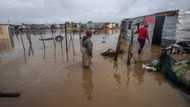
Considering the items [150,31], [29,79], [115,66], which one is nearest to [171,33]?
[150,31]

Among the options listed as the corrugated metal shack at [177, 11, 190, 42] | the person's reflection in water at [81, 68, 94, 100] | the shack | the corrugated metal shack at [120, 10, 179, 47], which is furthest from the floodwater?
the shack

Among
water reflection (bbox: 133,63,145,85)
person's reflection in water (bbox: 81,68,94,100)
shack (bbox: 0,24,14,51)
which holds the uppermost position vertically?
shack (bbox: 0,24,14,51)

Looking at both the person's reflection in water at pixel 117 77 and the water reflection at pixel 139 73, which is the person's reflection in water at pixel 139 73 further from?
the person's reflection in water at pixel 117 77

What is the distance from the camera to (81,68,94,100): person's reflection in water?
22.1 ft

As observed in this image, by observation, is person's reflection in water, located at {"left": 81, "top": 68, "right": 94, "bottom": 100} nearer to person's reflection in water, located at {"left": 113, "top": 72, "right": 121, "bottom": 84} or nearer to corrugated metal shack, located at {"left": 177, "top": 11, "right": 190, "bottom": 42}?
person's reflection in water, located at {"left": 113, "top": 72, "right": 121, "bottom": 84}

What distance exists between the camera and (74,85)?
24.8 ft

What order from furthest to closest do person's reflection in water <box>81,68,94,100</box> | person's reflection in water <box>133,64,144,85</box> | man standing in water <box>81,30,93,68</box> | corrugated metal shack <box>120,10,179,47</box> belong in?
corrugated metal shack <box>120,10,179,47</box>, man standing in water <box>81,30,93,68</box>, person's reflection in water <box>133,64,144,85</box>, person's reflection in water <box>81,68,94,100</box>

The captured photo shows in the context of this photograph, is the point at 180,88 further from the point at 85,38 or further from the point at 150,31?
the point at 150,31

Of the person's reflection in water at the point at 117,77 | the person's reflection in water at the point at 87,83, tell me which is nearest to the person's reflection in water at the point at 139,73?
the person's reflection in water at the point at 117,77

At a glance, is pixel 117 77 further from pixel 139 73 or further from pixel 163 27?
pixel 163 27

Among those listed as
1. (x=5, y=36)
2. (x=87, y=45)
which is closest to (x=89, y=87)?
(x=87, y=45)

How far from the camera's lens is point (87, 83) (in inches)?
307

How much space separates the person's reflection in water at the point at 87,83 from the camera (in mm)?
6739

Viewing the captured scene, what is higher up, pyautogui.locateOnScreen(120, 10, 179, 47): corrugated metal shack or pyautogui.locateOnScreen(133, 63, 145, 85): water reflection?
pyautogui.locateOnScreen(120, 10, 179, 47): corrugated metal shack
